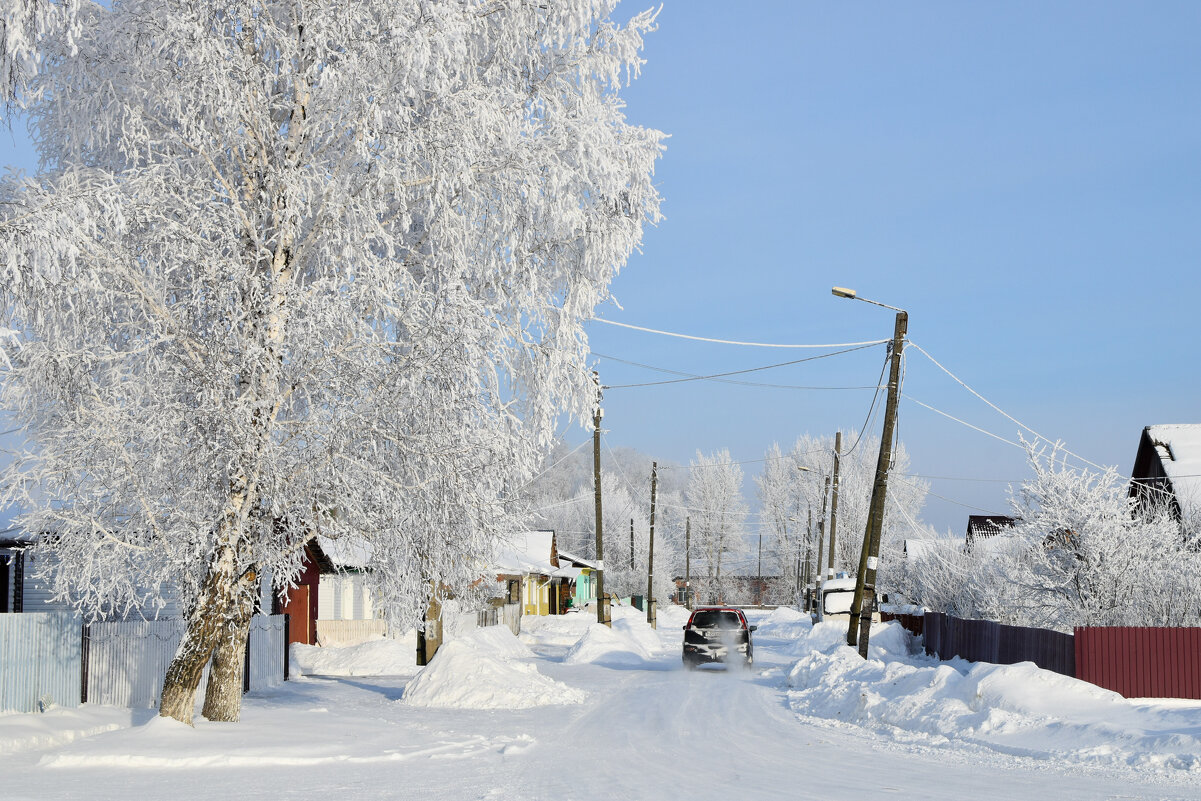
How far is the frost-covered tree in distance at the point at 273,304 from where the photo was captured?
→ 1198cm

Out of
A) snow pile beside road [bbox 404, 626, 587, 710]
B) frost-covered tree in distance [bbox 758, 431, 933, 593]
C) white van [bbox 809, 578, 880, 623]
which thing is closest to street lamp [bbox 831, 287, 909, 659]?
snow pile beside road [bbox 404, 626, 587, 710]

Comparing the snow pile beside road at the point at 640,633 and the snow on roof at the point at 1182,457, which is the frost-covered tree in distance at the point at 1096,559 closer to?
Result: the snow on roof at the point at 1182,457

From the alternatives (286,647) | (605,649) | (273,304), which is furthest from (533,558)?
(273,304)

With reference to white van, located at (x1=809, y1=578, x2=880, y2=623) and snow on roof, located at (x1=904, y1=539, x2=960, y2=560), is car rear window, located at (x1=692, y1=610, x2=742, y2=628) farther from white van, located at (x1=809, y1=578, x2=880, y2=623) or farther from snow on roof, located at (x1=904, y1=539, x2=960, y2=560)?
white van, located at (x1=809, y1=578, x2=880, y2=623)

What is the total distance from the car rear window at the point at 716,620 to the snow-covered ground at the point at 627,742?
6.64 m

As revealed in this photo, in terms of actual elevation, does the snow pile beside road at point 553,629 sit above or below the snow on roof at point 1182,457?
below

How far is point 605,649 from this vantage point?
3519cm

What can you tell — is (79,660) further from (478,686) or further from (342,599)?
(342,599)

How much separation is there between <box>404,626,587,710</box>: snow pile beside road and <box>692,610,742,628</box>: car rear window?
932 centimetres

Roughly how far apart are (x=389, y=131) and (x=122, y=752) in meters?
8.04

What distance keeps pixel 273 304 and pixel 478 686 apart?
372 inches

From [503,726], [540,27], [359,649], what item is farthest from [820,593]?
[540,27]

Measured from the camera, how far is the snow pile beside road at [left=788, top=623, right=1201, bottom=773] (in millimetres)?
12500

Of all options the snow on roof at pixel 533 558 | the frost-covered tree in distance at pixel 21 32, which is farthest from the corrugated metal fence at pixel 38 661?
the snow on roof at pixel 533 558
